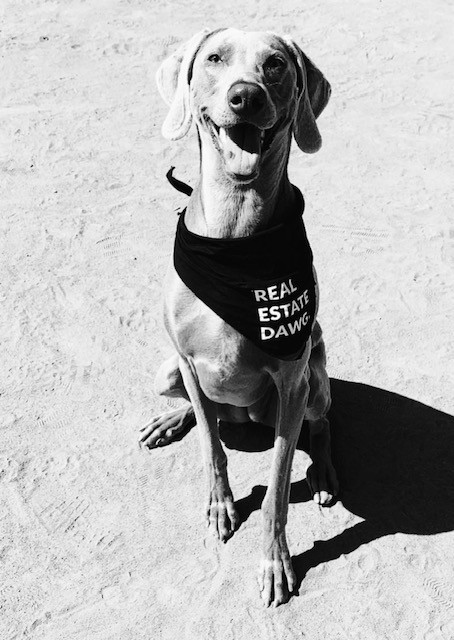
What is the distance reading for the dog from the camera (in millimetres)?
3602

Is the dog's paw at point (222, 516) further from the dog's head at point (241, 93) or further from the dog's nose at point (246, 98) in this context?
the dog's nose at point (246, 98)

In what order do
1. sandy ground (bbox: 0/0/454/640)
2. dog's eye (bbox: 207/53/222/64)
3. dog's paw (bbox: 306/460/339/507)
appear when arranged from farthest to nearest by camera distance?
dog's paw (bbox: 306/460/339/507)
sandy ground (bbox: 0/0/454/640)
dog's eye (bbox: 207/53/222/64)

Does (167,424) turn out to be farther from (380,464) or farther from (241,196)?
(241,196)

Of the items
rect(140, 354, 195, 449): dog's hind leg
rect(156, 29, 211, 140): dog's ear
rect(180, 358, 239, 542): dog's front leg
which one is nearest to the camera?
rect(156, 29, 211, 140): dog's ear

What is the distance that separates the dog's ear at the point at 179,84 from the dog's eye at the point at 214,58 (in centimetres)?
14

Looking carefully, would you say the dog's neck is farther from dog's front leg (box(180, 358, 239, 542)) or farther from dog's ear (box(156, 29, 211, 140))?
dog's front leg (box(180, 358, 239, 542))

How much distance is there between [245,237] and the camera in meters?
3.85

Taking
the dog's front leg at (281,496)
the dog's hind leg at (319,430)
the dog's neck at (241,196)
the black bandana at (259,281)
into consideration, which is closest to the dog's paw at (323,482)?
the dog's hind leg at (319,430)

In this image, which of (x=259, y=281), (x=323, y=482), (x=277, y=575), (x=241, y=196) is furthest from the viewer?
(x=323, y=482)

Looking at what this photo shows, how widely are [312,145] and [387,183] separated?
3.18 meters

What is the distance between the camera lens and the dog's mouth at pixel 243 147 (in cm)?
356

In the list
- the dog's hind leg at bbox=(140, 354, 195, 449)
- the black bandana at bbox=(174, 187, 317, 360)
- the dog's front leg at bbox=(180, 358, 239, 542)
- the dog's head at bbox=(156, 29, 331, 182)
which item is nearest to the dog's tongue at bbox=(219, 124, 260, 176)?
the dog's head at bbox=(156, 29, 331, 182)

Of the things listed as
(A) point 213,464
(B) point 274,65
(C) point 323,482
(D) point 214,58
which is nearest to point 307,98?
(B) point 274,65

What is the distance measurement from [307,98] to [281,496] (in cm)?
193
